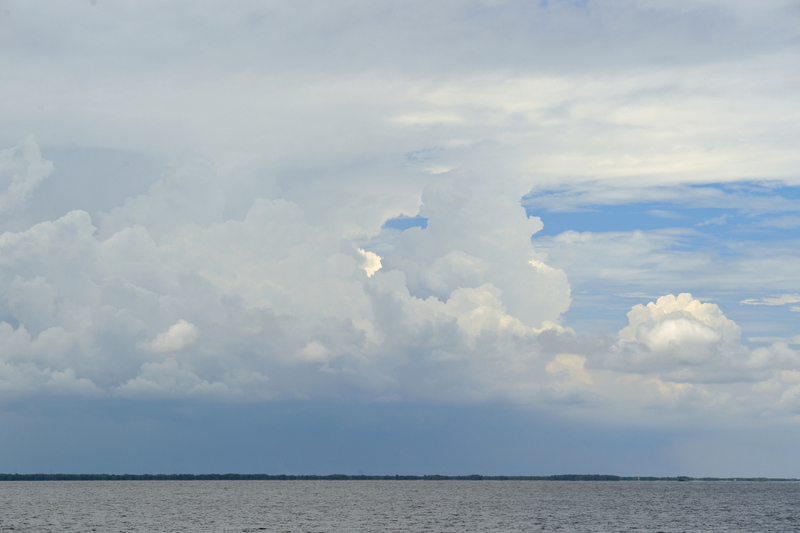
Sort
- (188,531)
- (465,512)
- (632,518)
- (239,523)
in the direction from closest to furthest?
(188,531) < (239,523) < (632,518) < (465,512)

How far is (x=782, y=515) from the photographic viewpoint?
192000mm

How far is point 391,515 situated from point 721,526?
70.8 meters

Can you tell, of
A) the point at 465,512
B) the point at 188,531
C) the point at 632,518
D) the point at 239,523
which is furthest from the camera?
the point at 465,512

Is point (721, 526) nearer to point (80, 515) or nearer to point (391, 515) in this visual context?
point (391, 515)

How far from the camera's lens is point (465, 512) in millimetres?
189375

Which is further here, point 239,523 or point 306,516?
point 306,516

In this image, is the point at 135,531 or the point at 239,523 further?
the point at 239,523

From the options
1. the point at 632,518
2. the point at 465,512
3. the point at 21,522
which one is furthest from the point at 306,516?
the point at 632,518

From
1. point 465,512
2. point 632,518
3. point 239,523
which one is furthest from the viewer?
point 465,512

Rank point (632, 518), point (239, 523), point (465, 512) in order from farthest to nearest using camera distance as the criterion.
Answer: point (465, 512), point (632, 518), point (239, 523)

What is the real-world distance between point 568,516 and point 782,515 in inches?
2321

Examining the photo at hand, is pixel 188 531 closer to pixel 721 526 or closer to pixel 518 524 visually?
pixel 518 524

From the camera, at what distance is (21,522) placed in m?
149

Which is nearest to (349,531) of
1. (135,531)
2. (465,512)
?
(135,531)
